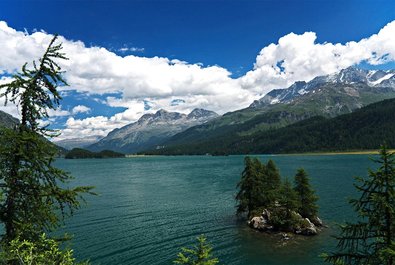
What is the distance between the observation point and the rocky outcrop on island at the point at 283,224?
56037mm

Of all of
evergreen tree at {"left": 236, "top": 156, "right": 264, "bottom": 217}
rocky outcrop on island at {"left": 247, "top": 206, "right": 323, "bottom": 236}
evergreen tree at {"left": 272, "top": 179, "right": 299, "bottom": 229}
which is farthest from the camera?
evergreen tree at {"left": 236, "top": 156, "right": 264, "bottom": 217}

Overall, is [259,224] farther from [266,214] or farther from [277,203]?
[277,203]

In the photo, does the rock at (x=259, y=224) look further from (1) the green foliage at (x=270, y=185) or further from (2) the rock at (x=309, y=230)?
(2) the rock at (x=309, y=230)

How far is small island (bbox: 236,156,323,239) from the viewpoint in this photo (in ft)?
189

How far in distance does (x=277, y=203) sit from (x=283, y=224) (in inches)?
264

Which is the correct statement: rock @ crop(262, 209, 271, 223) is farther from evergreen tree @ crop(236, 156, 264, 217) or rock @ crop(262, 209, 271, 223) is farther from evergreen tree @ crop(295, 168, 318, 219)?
evergreen tree @ crop(295, 168, 318, 219)

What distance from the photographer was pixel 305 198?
62.5 m

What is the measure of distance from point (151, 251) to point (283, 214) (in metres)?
26.6

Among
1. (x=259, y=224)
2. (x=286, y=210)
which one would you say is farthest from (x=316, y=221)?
(x=259, y=224)

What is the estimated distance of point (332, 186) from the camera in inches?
4279

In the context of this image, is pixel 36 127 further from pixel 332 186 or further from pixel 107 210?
pixel 332 186

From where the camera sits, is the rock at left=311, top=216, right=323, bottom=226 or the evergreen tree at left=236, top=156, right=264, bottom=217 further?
the evergreen tree at left=236, top=156, right=264, bottom=217

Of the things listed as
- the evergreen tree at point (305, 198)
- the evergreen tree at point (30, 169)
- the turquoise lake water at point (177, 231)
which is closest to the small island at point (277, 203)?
the evergreen tree at point (305, 198)

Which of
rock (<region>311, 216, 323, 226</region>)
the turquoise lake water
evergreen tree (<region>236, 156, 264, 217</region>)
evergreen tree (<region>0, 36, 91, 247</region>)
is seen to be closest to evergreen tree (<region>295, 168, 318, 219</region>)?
rock (<region>311, 216, 323, 226</region>)
